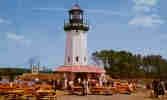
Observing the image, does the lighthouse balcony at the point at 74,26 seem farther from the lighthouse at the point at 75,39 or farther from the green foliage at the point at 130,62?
the green foliage at the point at 130,62

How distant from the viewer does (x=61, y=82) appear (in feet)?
96.2

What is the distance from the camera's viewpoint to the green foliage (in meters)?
60.5

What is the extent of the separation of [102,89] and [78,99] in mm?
4053

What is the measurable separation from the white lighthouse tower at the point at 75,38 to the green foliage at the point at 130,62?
21053 mm

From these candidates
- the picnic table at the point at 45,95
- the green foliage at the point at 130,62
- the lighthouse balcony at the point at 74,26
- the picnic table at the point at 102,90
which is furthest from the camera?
the green foliage at the point at 130,62

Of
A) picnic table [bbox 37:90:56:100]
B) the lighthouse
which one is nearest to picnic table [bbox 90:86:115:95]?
picnic table [bbox 37:90:56:100]

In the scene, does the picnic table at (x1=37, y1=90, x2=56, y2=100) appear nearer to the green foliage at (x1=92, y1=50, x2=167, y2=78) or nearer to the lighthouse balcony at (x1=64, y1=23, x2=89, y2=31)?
the lighthouse balcony at (x1=64, y1=23, x2=89, y2=31)

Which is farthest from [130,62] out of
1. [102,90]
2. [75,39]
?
[102,90]

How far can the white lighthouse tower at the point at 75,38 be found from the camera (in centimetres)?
3691

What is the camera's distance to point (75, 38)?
122 feet

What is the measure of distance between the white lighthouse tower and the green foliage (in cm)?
2105

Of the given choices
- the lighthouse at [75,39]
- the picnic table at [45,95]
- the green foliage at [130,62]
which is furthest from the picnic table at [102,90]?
the green foliage at [130,62]

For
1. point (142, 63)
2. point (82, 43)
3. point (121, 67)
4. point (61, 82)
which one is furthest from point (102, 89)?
point (142, 63)

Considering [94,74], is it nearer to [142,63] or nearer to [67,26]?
[67,26]
